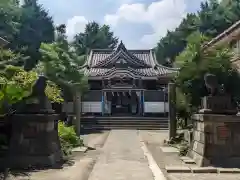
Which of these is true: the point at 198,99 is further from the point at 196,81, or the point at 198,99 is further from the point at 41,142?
the point at 41,142

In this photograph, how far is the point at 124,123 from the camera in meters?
29.5

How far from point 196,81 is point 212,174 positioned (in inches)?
204

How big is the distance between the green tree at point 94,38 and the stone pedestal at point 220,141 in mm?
49889

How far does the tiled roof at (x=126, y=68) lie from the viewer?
3425cm

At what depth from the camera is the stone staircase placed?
28359mm

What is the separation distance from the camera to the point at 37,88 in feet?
30.2

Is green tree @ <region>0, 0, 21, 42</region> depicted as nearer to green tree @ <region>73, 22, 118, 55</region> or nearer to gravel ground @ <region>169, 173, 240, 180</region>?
gravel ground @ <region>169, 173, 240, 180</region>

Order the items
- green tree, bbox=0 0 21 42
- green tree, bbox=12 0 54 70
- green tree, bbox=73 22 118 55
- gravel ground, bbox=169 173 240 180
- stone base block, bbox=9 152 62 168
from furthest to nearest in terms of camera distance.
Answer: green tree, bbox=73 22 118 55 → green tree, bbox=12 0 54 70 → green tree, bbox=0 0 21 42 → stone base block, bbox=9 152 62 168 → gravel ground, bbox=169 173 240 180

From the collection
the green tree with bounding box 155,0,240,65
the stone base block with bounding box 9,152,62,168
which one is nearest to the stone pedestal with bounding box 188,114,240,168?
the stone base block with bounding box 9,152,62,168

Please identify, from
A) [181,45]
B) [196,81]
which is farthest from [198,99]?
[181,45]

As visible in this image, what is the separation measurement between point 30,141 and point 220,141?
201 inches

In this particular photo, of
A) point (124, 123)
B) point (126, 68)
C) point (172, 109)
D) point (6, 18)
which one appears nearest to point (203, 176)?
point (172, 109)

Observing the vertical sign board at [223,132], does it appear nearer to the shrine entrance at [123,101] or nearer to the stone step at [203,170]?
the stone step at [203,170]

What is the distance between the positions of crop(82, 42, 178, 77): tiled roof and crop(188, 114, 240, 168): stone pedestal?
24.5 metres
